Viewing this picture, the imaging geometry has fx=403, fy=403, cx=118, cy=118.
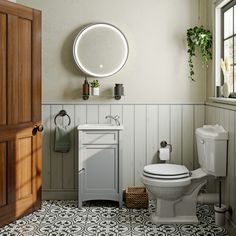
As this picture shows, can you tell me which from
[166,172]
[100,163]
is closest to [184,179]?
[166,172]

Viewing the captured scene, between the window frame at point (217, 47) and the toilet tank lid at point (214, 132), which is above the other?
the window frame at point (217, 47)

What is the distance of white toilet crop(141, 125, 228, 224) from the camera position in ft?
10.9

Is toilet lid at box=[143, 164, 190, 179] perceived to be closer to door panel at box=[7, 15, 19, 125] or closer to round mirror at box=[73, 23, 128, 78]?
round mirror at box=[73, 23, 128, 78]

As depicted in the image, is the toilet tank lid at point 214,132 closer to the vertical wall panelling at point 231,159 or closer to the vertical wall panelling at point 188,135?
the vertical wall panelling at point 231,159

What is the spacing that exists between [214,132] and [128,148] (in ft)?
3.71

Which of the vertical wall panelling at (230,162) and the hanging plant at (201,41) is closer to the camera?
the vertical wall panelling at (230,162)

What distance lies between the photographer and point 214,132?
11.2ft

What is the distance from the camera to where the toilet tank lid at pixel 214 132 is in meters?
3.30

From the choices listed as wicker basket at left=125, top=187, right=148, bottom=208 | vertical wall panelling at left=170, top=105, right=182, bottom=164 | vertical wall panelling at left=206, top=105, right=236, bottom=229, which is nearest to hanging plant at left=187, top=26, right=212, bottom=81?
vertical wall panelling at left=170, top=105, right=182, bottom=164

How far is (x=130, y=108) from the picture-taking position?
13.9 ft

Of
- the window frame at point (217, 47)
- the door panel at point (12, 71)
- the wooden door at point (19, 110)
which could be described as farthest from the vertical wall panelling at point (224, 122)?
the door panel at point (12, 71)

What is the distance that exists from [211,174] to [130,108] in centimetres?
116

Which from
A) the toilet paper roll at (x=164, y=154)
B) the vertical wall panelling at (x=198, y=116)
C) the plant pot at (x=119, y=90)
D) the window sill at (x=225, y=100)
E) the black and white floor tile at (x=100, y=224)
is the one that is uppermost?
the plant pot at (x=119, y=90)

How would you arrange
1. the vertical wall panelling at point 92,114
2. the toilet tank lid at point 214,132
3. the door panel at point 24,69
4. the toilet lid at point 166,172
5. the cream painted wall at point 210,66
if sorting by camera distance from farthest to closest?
the vertical wall panelling at point 92,114 < the cream painted wall at point 210,66 < the door panel at point 24,69 < the toilet lid at point 166,172 < the toilet tank lid at point 214,132
